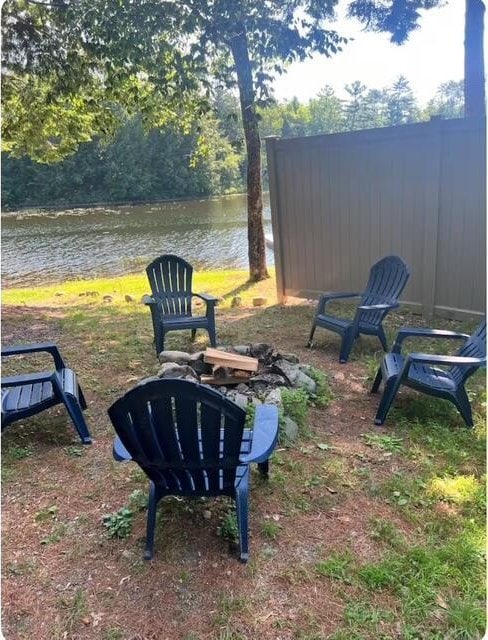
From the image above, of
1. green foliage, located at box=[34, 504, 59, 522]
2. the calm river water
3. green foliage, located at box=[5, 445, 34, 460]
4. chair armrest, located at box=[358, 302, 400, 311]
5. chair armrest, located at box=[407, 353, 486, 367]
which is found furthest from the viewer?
the calm river water

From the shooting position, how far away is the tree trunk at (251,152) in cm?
567

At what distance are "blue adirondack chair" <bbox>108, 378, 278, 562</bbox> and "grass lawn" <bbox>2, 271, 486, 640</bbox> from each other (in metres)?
0.18

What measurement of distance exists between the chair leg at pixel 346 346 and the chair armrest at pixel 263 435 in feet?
5.24

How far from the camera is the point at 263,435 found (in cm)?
212

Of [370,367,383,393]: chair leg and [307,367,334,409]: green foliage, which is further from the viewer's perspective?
[370,367,383,393]: chair leg

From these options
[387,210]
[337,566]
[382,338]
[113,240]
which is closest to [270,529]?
[337,566]

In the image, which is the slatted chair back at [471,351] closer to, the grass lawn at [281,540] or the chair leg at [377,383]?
the grass lawn at [281,540]

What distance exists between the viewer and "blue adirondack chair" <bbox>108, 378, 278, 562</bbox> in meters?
1.67

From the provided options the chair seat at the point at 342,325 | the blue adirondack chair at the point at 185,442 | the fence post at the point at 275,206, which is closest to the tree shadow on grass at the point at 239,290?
the fence post at the point at 275,206

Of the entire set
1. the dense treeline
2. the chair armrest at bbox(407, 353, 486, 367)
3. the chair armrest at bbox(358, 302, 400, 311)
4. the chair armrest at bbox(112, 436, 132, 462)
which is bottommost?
the chair armrest at bbox(112, 436, 132, 462)

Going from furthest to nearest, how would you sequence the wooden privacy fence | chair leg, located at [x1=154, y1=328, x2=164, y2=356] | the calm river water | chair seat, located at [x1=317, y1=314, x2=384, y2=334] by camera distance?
the calm river water < the wooden privacy fence < chair leg, located at [x1=154, y1=328, x2=164, y2=356] < chair seat, located at [x1=317, y1=314, x2=384, y2=334]

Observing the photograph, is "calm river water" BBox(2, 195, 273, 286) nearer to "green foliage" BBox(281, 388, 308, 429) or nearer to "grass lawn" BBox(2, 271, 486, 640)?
"green foliage" BBox(281, 388, 308, 429)

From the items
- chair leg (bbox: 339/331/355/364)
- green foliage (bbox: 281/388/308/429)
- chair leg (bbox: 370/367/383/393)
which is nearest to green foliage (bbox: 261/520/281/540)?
green foliage (bbox: 281/388/308/429)

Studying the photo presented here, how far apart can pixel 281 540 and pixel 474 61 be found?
5.14 m
